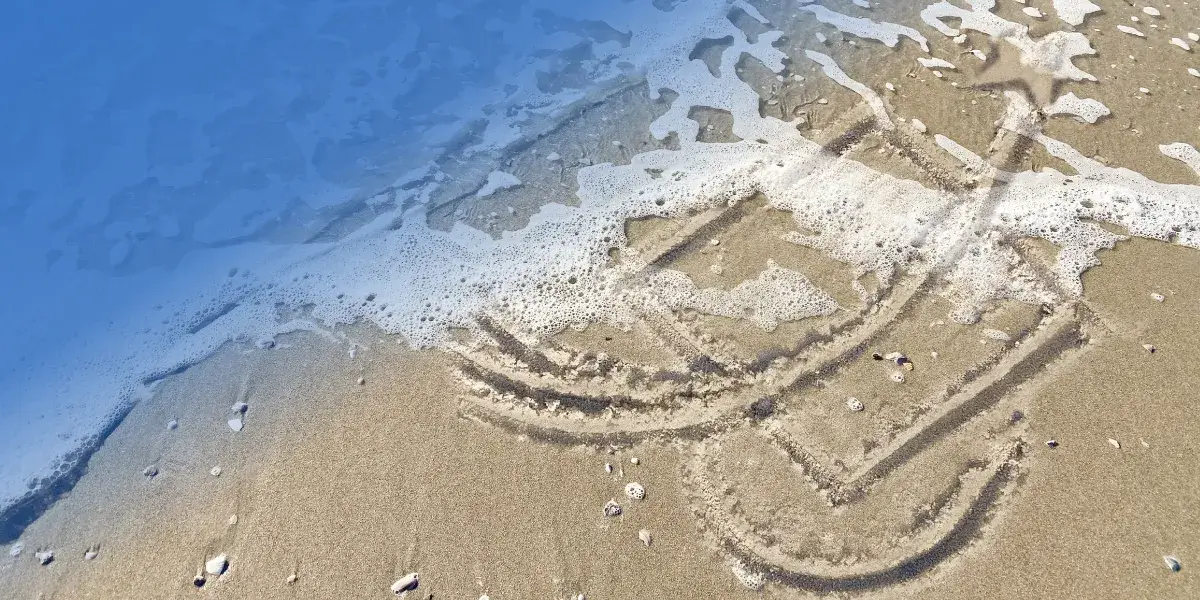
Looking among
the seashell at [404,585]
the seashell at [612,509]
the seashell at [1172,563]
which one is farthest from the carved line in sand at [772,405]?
the seashell at [404,585]

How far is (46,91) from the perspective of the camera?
315 inches

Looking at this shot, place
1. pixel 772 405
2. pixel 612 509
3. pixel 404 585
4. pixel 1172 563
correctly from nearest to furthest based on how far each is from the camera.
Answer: pixel 1172 563, pixel 404 585, pixel 612 509, pixel 772 405

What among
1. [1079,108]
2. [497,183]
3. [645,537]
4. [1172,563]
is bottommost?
[1172,563]

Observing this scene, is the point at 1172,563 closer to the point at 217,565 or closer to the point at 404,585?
the point at 404,585

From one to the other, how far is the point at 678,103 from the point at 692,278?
8.73 feet

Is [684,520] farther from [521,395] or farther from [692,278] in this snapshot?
[692,278]

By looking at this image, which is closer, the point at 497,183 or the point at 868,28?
the point at 497,183

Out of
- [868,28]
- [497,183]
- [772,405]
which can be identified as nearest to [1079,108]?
[868,28]

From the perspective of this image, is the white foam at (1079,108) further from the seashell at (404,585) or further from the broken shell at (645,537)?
the seashell at (404,585)

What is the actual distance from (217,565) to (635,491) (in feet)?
9.30

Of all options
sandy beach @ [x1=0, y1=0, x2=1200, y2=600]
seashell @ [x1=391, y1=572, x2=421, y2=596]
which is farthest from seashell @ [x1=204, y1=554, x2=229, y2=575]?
seashell @ [x1=391, y1=572, x2=421, y2=596]

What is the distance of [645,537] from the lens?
4219mm

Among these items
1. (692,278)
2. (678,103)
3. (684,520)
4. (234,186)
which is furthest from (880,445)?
(234,186)

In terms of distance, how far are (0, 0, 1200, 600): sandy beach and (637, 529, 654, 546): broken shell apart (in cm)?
8
